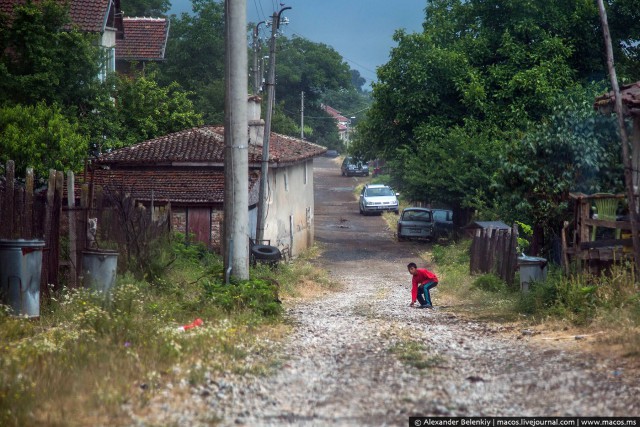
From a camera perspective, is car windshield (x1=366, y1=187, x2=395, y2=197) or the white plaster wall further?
car windshield (x1=366, y1=187, x2=395, y2=197)

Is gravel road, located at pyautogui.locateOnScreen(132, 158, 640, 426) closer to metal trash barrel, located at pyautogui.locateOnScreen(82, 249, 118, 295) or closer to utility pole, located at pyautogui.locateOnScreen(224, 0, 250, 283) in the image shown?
utility pole, located at pyautogui.locateOnScreen(224, 0, 250, 283)

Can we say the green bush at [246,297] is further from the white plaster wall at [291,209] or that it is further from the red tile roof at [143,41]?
the red tile roof at [143,41]

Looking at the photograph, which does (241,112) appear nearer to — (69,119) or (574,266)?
(574,266)

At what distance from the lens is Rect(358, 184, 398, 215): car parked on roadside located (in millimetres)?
55906

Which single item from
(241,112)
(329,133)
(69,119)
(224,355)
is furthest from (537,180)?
(329,133)

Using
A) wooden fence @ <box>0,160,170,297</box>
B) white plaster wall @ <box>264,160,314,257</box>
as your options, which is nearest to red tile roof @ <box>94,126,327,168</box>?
white plaster wall @ <box>264,160,314,257</box>

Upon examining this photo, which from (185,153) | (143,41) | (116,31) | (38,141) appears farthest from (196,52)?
(38,141)

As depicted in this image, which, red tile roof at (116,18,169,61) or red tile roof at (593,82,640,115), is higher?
red tile roof at (116,18,169,61)

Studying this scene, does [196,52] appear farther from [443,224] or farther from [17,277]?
[17,277]

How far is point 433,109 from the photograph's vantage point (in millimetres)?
39312

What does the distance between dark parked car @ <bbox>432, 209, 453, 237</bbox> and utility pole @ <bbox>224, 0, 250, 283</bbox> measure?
2869cm

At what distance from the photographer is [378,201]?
56.0 metres

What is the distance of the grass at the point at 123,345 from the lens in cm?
720

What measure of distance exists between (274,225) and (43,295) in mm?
19593
